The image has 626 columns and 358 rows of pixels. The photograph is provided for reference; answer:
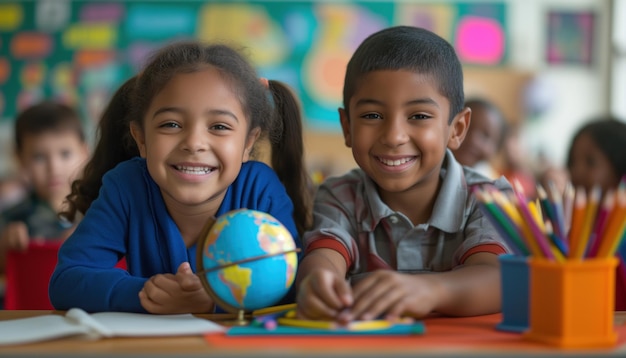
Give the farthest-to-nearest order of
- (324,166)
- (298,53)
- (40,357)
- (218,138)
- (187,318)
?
(298,53), (324,166), (218,138), (187,318), (40,357)

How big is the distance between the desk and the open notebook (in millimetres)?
13

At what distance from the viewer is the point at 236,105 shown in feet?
4.37

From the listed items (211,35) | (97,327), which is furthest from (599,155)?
(211,35)

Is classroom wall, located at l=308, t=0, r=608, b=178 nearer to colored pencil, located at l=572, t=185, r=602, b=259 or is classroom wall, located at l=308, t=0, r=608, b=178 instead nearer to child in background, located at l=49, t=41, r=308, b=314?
child in background, located at l=49, t=41, r=308, b=314

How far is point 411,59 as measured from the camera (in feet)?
4.47

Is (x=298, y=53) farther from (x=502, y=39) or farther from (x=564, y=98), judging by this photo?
(x=564, y=98)

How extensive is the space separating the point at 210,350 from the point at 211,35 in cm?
572

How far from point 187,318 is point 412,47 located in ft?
2.04

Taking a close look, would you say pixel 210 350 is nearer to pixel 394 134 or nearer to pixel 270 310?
pixel 270 310

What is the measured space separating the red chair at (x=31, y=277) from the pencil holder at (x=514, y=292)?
126cm

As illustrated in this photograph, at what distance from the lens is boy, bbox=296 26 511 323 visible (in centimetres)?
133

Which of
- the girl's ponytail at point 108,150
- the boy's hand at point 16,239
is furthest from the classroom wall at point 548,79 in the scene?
the girl's ponytail at point 108,150

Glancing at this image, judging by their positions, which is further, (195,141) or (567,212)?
(195,141)

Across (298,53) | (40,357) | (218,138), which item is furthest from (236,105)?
(298,53)
